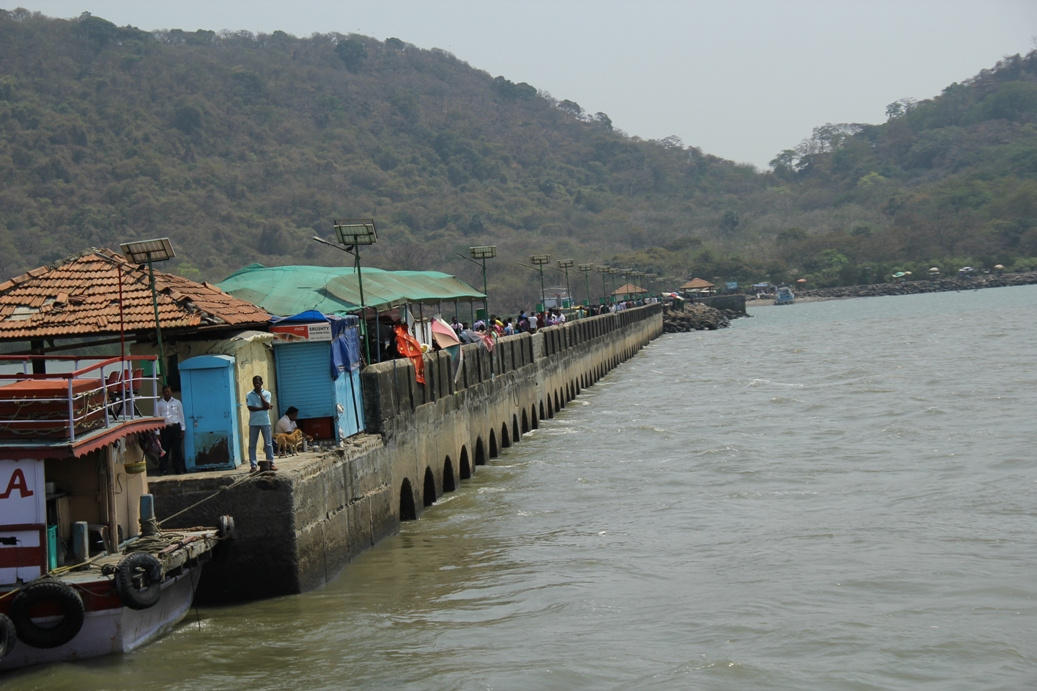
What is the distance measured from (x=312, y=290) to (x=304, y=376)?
478 centimetres

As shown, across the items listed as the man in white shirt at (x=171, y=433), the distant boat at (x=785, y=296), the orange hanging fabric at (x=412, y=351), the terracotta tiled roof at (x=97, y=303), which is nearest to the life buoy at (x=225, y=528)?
the man in white shirt at (x=171, y=433)

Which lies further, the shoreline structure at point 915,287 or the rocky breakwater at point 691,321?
the shoreline structure at point 915,287

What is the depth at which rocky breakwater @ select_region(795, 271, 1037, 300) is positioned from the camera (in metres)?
135

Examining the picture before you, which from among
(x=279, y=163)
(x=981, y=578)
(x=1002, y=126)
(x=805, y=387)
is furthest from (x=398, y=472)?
(x=1002, y=126)

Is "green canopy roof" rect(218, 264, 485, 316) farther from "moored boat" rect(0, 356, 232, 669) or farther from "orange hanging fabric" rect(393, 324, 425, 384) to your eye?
"moored boat" rect(0, 356, 232, 669)

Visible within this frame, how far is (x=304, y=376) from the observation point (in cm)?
Answer: 1612

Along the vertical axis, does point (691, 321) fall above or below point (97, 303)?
below

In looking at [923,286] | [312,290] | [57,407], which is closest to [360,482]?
[57,407]

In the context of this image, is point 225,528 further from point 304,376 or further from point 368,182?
point 368,182

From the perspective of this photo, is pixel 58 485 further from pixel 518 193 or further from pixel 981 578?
pixel 518 193

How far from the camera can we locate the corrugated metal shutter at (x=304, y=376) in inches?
629

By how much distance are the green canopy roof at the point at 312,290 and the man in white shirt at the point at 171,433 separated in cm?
552

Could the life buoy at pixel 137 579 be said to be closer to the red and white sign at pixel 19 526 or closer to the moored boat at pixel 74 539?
the moored boat at pixel 74 539

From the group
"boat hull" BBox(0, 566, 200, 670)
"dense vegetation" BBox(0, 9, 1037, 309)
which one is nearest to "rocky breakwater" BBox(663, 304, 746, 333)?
"dense vegetation" BBox(0, 9, 1037, 309)
